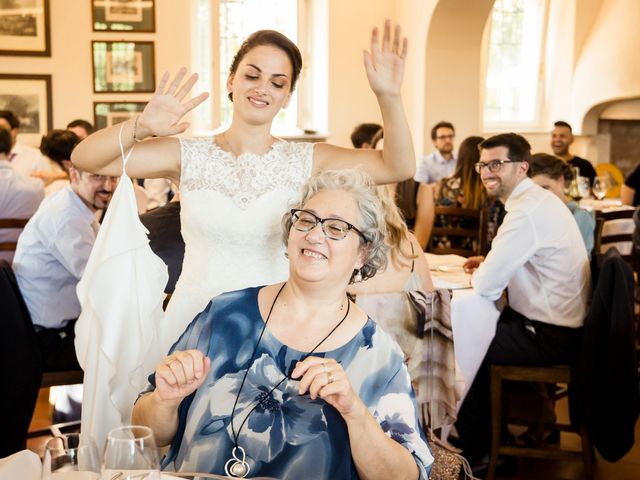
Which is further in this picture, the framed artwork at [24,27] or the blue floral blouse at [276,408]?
the framed artwork at [24,27]

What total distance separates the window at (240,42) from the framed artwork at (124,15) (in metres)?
0.69

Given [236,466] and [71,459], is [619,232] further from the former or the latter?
[71,459]

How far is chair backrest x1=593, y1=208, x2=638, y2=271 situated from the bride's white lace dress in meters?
3.53

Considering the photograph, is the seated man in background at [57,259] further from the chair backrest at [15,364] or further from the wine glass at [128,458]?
the wine glass at [128,458]

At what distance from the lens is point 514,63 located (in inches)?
409

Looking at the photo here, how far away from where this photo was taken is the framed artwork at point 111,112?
25.6 feet

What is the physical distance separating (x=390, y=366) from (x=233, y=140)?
3.10 ft

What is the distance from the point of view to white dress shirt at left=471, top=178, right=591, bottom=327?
3.61 meters

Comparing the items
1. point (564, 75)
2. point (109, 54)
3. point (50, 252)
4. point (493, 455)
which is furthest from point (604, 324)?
point (564, 75)

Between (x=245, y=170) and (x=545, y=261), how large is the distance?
167 centimetres

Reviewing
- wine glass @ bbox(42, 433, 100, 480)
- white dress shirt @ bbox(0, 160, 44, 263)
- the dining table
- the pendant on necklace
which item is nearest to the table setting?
wine glass @ bbox(42, 433, 100, 480)

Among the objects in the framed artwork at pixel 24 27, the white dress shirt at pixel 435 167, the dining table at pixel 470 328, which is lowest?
the dining table at pixel 470 328

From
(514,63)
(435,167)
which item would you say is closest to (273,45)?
(435,167)

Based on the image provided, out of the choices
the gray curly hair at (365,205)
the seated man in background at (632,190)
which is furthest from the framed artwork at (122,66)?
the gray curly hair at (365,205)
